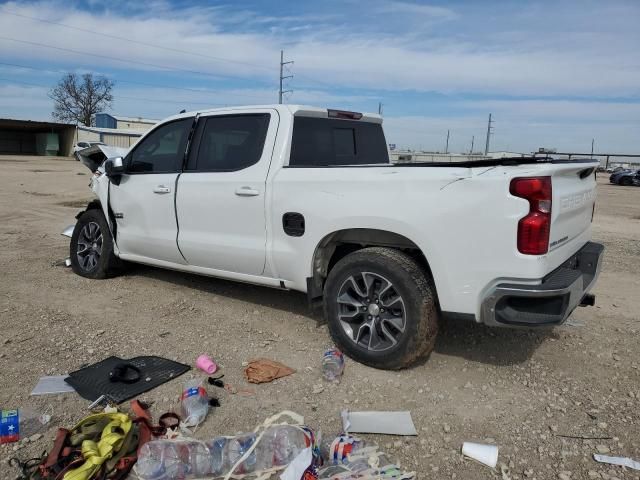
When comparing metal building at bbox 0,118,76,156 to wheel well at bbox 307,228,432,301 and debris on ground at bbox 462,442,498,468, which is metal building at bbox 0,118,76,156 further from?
debris on ground at bbox 462,442,498,468

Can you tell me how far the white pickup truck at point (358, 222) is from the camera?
330cm

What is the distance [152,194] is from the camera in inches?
208

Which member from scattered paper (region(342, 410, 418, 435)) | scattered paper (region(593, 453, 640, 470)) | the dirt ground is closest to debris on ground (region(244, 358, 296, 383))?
the dirt ground

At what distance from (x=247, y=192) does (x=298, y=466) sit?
240 centimetres

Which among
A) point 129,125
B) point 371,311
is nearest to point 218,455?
point 371,311

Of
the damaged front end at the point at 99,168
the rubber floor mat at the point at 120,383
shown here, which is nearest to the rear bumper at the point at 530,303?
the rubber floor mat at the point at 120,383

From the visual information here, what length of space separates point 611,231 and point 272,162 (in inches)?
352

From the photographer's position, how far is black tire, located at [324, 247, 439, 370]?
3.67 metres

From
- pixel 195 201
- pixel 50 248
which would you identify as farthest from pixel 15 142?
pixel 195 201

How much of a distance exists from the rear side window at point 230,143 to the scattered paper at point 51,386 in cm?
211

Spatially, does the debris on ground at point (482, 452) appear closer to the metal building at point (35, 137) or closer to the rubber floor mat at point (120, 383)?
the rubber floor mat at point (120, 383)

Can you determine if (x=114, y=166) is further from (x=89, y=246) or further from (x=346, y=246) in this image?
(x=346, y=246)

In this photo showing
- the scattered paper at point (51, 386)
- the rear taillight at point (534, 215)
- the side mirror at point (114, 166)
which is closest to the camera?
the rear taillight at point (534, 215)

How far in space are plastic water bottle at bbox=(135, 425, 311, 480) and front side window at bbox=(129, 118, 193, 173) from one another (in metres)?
2.94
